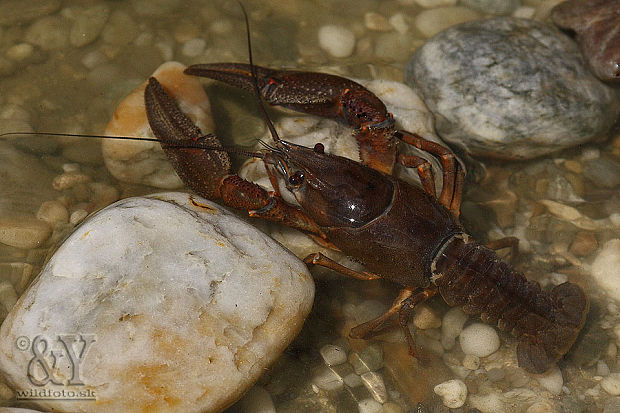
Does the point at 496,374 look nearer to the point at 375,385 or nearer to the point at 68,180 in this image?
the point at 375,385

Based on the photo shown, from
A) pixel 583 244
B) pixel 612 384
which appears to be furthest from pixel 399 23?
pixel 612 384

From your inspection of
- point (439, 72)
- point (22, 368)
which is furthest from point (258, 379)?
point (439, 72)

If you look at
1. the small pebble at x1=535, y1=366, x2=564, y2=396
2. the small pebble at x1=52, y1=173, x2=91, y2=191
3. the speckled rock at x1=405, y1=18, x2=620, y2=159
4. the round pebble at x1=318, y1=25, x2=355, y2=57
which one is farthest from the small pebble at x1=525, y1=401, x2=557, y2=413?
the small pebble at x1=52, y1=173, x2=91, y2=191

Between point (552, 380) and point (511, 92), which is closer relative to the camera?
point (552, 380)

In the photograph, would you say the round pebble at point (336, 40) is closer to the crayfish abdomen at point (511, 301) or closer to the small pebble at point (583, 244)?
the crayfish abdomen at point (511, 301)

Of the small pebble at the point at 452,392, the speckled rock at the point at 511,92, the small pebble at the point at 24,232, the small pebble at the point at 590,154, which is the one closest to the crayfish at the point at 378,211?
the small pebble at the point at 452,392

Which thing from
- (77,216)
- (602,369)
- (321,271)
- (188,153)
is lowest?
(602,369)
